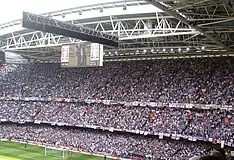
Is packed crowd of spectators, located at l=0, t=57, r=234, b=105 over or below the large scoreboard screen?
below

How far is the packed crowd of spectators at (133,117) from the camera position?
33.6 meters

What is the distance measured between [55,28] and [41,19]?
1710 mm

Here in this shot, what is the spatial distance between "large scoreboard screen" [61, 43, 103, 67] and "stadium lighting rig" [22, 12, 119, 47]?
33.1 inches

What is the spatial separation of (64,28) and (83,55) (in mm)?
4846

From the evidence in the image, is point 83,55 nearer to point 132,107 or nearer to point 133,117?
point 133,117

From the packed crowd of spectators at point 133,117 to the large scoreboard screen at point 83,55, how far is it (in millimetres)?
11937

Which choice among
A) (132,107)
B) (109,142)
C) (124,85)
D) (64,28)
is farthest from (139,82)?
(64,28)

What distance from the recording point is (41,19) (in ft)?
69.6

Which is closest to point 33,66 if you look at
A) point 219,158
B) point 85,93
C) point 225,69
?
point 85,93

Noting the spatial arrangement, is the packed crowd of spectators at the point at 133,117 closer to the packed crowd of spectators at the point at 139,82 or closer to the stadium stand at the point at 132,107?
the stadium stand at the point at 132,107

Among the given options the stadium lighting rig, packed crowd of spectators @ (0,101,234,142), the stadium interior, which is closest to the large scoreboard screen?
the stadium interior

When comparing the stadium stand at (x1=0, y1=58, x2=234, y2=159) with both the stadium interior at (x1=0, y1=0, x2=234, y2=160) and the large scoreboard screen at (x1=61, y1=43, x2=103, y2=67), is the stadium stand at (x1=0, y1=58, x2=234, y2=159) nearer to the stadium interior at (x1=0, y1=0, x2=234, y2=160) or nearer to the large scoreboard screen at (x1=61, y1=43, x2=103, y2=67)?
the stadium interior at (x1=0, y1=0, x2=234, y2=160)

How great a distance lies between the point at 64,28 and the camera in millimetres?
23469

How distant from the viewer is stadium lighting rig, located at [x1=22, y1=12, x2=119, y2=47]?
20547 mm
